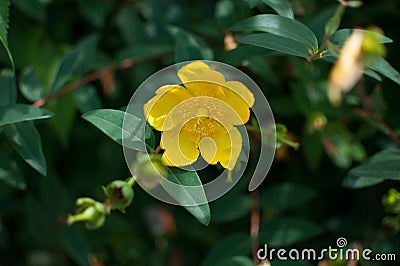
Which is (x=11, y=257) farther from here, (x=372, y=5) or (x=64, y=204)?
(x=372, y=5)

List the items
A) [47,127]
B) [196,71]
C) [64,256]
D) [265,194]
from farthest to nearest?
[64,256], [47,127], [265,194], [196,71]

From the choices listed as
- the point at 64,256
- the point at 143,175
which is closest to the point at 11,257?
the point at 64,256

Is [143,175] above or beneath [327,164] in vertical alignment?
above

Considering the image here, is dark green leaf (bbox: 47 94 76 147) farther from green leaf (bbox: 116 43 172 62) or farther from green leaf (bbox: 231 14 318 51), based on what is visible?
green leaf (bbox: 231 14 318 51)

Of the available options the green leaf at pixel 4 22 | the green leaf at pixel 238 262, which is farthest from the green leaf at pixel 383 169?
the green leaf at pixel 4 22

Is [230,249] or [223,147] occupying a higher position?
[223,147]

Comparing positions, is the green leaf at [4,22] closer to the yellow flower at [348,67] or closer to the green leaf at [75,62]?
the green leaf at [75,62]

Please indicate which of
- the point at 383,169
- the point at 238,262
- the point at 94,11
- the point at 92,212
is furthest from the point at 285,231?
the point at 94,11

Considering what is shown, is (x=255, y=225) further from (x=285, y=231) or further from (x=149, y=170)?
(x=149, y=170)
